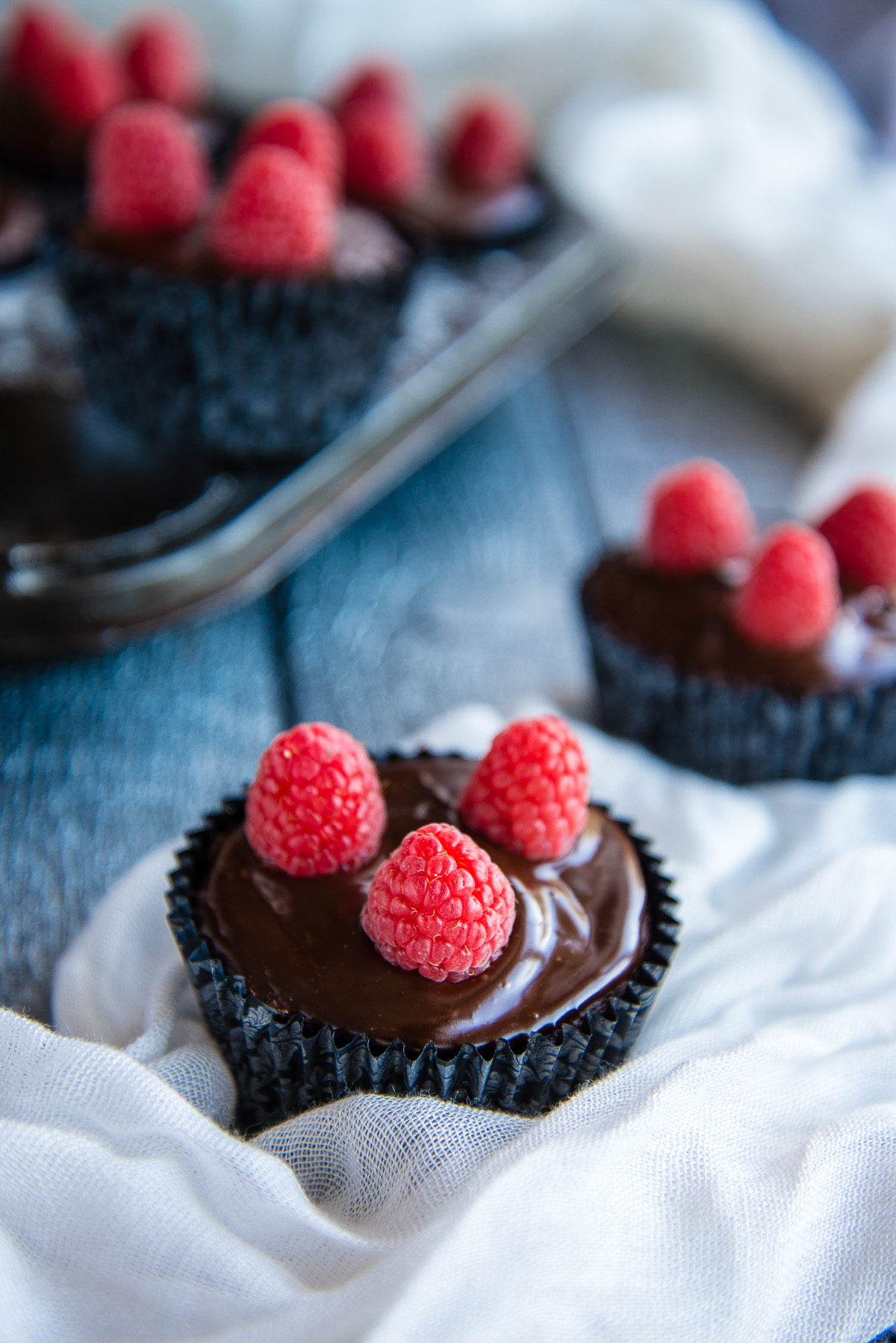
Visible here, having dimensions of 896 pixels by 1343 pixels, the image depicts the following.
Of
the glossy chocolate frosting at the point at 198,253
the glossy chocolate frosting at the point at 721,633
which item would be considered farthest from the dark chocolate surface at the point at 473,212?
the glossy chocolate frosting at the point at 721,633

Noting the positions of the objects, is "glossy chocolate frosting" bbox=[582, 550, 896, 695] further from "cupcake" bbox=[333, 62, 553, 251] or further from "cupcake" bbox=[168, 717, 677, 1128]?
"cupcake" bbox=[333, 62, 553, 251]

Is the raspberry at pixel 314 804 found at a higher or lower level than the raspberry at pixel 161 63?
higher

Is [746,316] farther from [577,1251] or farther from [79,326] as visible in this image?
[577,1251]

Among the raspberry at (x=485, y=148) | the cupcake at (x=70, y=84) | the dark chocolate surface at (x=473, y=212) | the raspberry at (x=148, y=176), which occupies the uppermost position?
the raspberry at (x=148, y=176)

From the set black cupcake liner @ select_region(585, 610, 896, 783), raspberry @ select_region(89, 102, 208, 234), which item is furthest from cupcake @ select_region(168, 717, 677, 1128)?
raspberry @ select_region(89, 102, 208, 234)

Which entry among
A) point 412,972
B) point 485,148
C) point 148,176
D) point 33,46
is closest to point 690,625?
point 412,972

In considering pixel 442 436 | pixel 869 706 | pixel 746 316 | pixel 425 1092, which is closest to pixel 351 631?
pixel 442 436

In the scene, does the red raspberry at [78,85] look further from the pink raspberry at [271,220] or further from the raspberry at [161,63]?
the pink raspberry at [271,220]
